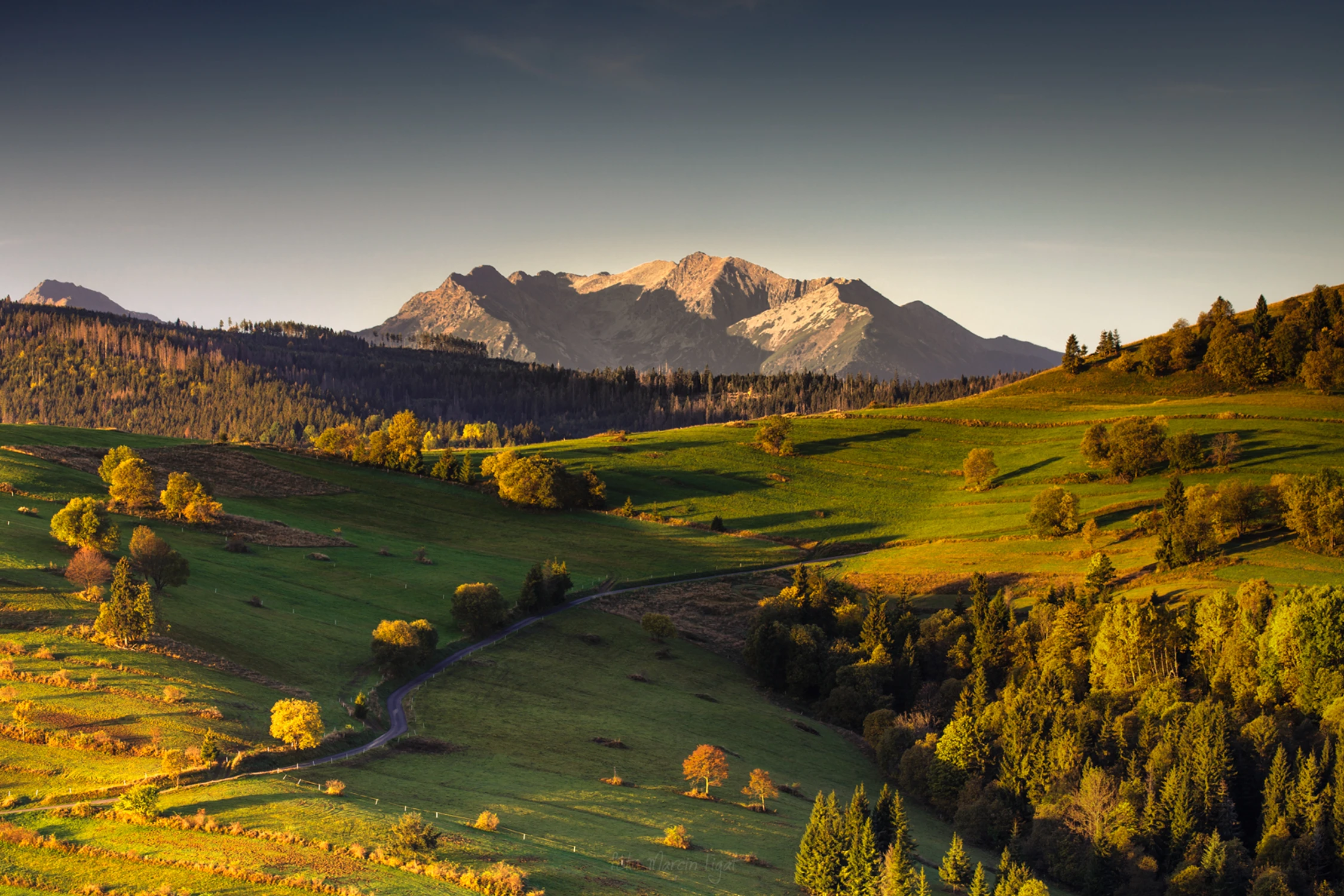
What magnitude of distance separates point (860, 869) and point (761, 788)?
509 inches

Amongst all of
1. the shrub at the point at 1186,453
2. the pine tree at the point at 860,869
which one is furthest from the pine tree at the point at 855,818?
the shrub at the point at 1186,453

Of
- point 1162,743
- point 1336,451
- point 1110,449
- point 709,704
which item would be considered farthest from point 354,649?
point 1336,451

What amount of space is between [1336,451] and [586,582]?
12957 centimetres

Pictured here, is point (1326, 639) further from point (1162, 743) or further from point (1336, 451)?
point (1336, 451)

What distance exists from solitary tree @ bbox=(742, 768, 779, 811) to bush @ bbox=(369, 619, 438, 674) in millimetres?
31071

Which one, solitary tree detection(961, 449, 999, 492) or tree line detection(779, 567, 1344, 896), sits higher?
solitary tree detection(961, 449, 999, 492)

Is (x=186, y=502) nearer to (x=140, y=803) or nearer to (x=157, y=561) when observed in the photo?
(x=157, y=561)

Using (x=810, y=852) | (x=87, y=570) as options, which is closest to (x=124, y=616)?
(x=87, y=570)

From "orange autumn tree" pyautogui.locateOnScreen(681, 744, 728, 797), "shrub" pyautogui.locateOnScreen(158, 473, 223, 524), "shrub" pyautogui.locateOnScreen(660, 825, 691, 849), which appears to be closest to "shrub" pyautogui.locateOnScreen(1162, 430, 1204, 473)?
"orange autumn tree" pyautogui.locateOnScreen(681, 744, 728, 797)

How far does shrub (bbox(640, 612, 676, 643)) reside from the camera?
96.9 m

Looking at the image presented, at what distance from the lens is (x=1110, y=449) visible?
502 feet

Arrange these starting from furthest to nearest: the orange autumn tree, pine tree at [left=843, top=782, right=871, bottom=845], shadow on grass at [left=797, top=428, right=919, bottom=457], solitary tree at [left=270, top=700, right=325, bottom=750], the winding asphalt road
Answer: shadow on grass at [left=797, top=428, right=919, bottom=457]
the orange autumn tree
the winding asphalt road
solitary tree at [left=270, top=700, right=325, bottom=750]
pine tree at [left=843, top=782, right=871, bottom=845]

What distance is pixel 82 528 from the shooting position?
255 ft

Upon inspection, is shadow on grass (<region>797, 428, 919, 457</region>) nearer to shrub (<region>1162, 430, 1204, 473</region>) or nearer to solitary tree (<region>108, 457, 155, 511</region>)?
shrub (<region>1162, 430, 1204, 473</region>)
